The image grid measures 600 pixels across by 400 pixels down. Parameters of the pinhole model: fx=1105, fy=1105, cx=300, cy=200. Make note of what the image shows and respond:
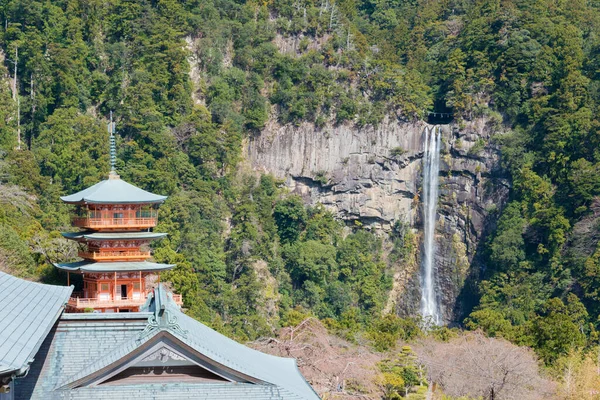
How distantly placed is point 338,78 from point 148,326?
51.9m

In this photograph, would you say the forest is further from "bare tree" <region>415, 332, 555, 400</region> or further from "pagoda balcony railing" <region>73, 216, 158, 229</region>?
"bare tree" <region>415, 332, 555, 400</region>

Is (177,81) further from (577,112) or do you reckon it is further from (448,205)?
(577,112)

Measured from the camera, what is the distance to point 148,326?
Result: 12.6 meters

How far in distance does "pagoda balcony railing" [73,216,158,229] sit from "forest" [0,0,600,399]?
11.9 m

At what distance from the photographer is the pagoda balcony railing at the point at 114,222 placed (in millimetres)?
33844

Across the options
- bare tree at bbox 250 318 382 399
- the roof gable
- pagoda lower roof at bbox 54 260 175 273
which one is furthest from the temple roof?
pagoda lower roof at bbox 54 260 175 273

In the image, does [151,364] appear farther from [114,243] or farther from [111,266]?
[114,243]

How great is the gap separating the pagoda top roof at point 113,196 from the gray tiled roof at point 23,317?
18.1 metres

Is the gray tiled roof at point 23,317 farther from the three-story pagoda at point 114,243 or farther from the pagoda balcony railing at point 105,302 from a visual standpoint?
the three-story pagoda at point 114,243

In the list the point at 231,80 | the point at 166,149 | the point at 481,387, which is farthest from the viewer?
the point at 231,80

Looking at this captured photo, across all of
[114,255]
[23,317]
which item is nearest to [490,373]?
[114,255]

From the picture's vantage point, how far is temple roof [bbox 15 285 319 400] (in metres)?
12.6

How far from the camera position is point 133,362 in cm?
1267

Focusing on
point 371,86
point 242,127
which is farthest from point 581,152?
point 242,127
